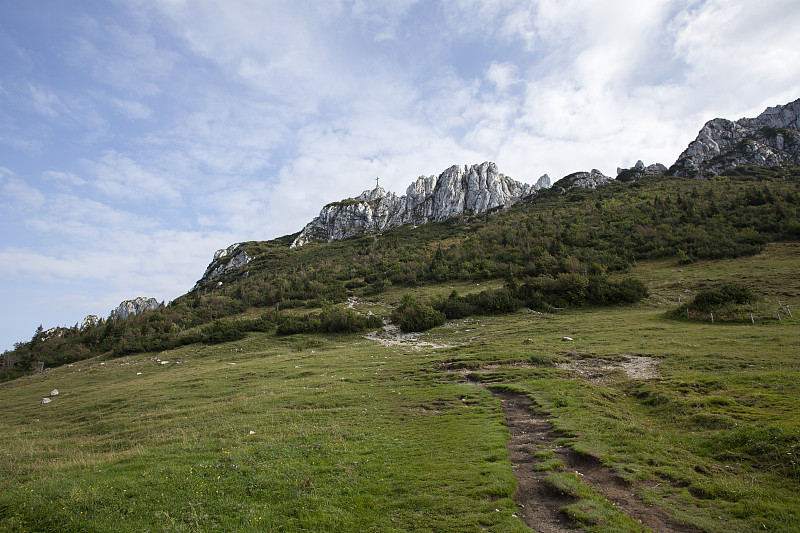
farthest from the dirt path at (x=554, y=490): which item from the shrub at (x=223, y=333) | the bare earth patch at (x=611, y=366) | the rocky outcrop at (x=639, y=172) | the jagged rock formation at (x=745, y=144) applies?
the rocky outcrop at (x=639, y=172)

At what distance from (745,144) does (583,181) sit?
6659cm

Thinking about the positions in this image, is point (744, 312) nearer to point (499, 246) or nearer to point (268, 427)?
point (268, 427)

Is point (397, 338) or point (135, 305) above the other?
point (135, 305)

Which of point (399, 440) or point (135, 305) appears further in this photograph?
point (135, 305)

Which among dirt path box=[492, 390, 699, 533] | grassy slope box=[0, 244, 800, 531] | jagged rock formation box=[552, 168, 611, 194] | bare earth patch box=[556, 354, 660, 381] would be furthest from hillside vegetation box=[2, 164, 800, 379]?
dirt path box=[492, 390, 699, 533]

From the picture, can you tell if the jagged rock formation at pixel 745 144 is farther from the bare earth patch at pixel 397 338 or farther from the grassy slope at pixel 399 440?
the grassy slope at pixel 399 440

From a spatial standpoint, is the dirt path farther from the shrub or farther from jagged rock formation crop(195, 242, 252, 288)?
jagged rock formation crop(195, 242, 252, 288)

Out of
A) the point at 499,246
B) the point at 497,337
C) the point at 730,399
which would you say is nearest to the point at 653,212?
the point at 499,246

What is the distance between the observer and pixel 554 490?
380 inches

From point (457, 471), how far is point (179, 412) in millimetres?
20224

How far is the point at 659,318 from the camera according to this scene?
133 feet

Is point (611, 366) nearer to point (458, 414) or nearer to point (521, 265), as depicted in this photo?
point (458, 414)

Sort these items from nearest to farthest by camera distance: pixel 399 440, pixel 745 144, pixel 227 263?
1. pixel 399 440
2. pixel 745 144
3. pixel 227 263

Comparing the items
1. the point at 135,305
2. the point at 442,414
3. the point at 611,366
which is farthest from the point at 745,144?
the point at 135,305
